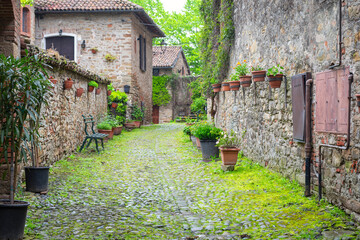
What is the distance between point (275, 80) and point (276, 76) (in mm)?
83

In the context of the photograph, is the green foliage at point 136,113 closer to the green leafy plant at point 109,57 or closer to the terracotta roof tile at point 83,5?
the green leafy plant at point 109,57

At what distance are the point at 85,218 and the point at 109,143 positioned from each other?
8.18 m

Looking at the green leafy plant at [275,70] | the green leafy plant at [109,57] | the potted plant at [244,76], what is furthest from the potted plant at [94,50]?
the green leafy plant at [275,70]

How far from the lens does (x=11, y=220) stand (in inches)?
150

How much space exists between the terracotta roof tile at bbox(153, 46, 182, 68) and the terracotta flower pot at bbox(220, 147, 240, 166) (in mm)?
20361

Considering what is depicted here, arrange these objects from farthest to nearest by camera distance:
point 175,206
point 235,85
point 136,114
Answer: point 136,114, point 235,85, point 175,206

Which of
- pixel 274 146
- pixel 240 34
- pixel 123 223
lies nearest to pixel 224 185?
pixel 274 146

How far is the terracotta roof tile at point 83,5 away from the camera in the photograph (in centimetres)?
1778

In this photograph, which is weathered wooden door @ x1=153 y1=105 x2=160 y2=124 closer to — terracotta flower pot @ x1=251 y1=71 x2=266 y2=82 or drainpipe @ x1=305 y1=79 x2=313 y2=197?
terracotta flower pot @ x1=251 y1=71 x2=266 y2=82

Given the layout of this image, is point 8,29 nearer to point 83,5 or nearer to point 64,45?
point 83,5

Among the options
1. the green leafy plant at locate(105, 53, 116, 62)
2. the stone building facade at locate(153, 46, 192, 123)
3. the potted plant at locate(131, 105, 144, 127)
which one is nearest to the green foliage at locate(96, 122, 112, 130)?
the potted plant at locate(131, 105, 144, 127)

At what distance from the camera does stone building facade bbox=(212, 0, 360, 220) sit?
4.39m

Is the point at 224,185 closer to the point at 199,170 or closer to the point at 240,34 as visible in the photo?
the point at 199,170

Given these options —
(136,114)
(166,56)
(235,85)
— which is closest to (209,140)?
(235,85)
